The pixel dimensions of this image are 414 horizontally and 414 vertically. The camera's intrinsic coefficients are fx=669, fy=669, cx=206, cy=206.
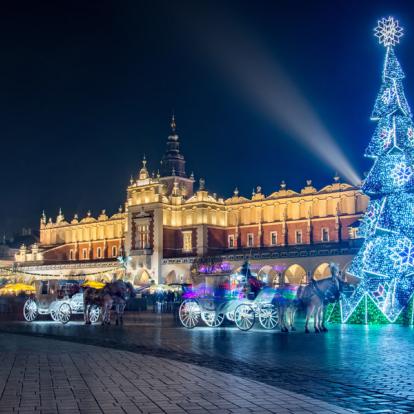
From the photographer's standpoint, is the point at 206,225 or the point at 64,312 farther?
the point at 206,225

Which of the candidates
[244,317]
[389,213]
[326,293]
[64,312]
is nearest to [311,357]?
[326,293]

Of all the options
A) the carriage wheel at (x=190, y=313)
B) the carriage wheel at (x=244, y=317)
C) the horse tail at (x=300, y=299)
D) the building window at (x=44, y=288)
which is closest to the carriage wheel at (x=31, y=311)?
the building window at (x=44, y=288)

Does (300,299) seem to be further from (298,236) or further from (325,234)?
(298,236)

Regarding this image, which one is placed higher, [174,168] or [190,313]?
[174,168]

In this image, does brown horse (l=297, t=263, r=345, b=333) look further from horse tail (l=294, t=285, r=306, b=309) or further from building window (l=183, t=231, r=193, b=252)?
building window (l=183, t=231, r=193, b=252)

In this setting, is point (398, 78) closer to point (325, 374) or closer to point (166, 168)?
point (325, 374)

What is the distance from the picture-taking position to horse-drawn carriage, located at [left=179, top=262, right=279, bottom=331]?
2100 cm

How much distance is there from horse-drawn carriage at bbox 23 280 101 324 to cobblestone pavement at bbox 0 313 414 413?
21.8 feet

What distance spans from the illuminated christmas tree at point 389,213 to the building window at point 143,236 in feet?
149

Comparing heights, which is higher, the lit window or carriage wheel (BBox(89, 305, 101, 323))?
the lit window

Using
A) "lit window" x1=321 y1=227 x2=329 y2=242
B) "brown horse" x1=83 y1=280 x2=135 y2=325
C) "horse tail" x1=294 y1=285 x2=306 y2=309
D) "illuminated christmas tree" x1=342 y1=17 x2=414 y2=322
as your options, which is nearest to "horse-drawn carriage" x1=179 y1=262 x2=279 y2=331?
"horse tail" x1=294 y1=285 x2=306 y2=309

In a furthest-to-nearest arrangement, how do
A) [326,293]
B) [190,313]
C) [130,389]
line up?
1. [190,313]
2. [326,293]
3. [130,389]

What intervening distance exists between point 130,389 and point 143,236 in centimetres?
6207

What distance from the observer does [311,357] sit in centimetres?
1209
